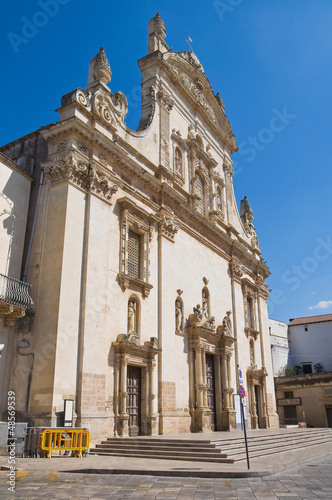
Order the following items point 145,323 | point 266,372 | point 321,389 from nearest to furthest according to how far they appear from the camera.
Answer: point 145,323, point 266,372, point 321,389

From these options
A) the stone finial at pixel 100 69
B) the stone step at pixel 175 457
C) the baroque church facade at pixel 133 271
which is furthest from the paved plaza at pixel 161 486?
the stone finial at pixel 100 69

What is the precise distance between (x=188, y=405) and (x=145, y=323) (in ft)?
15.6

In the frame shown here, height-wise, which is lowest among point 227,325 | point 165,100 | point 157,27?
point 227,325

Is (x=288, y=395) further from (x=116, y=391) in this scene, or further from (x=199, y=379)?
(x=116, y=391)

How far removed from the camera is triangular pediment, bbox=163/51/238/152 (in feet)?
88.0

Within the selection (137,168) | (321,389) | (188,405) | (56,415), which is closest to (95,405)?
(56,415)

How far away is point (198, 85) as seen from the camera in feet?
95.8

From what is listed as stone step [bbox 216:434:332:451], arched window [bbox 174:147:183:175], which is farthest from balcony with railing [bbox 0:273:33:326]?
arched window [bbox 174:147:183:175]

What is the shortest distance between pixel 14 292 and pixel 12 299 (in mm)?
329

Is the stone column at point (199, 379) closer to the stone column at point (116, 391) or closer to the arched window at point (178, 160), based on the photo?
the stone column at point (116, 391)

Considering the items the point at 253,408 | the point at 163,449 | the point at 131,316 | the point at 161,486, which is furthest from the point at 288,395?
the point at 161,486

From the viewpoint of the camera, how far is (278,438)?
17.3 metres

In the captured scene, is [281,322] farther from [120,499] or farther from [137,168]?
[120,499]

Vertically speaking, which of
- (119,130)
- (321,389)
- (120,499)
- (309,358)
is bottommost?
(120,499)
